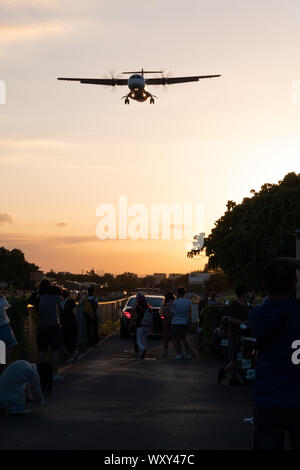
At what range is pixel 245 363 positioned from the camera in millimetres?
13133

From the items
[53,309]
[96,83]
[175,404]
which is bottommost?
[175,404]

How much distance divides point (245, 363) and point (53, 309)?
5.19m

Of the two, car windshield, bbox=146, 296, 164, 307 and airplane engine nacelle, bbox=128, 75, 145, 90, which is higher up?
airplane engine nacelle, bbox=128, 75, 145, 90

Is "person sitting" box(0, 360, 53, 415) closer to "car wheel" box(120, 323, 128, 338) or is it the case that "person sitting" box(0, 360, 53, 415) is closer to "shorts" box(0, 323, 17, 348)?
"shorts" box(0, 323, 17, 348)

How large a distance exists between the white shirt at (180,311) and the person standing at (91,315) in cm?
344

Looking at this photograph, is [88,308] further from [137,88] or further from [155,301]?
[137,88]

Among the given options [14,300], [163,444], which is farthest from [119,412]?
[14,300]

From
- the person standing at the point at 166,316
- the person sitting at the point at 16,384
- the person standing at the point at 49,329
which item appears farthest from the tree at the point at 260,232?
the person sitting at the point at 16,384

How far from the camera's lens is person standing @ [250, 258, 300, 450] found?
5531 millimetres

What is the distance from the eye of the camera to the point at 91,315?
90.2 feet

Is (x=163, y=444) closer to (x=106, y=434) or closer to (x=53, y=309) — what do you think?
(x=106, y=434)

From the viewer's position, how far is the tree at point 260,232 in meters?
63.3

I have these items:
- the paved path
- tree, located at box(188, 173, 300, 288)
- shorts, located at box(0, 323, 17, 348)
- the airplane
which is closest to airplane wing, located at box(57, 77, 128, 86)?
the airplane

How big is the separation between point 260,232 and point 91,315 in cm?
4005
